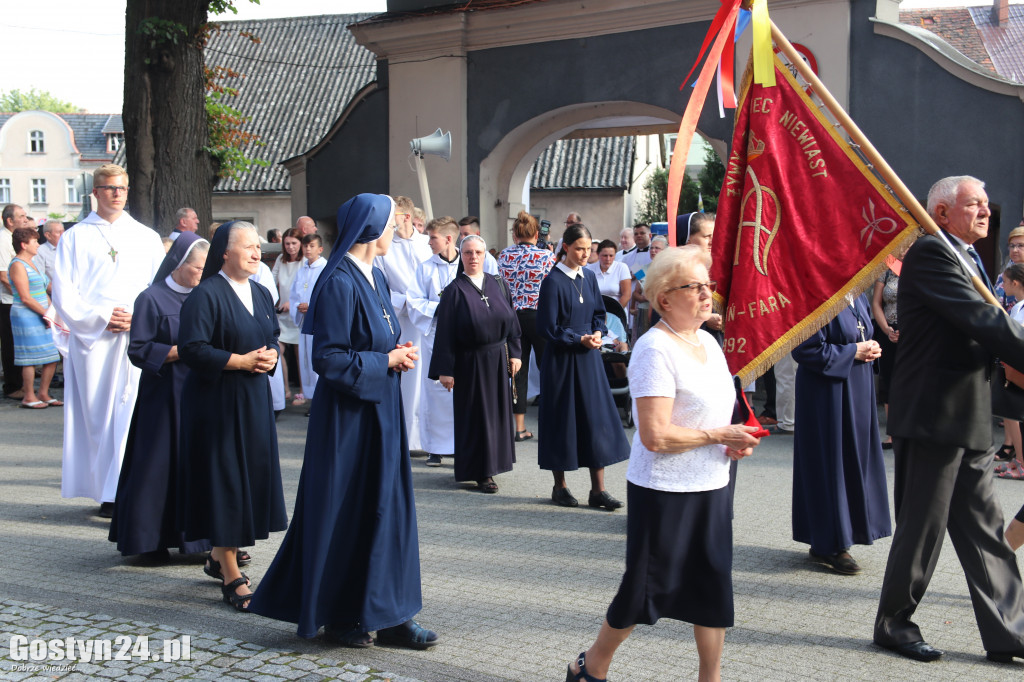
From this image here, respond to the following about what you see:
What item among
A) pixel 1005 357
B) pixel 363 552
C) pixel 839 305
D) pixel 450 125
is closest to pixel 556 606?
pixel 363 552

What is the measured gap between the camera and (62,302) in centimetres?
718

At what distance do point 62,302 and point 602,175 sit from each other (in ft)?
99.7

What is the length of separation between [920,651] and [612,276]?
29.1ft

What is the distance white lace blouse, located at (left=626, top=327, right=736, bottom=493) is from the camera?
3.65 m

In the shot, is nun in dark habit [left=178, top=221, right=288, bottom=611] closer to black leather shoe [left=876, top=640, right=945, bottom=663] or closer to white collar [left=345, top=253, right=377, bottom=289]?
white collar [left=345, top=253, right=377, bottom=289]

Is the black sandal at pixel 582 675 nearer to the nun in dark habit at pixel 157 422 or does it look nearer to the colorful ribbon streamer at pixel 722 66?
the colorful ribbon streamer at pixel 722 66

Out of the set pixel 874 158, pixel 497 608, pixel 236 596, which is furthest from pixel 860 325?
pixel 236 596

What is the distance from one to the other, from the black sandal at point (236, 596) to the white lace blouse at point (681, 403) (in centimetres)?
236

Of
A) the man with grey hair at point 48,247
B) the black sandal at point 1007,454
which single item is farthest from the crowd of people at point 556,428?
the man with grey hair at point 48,247

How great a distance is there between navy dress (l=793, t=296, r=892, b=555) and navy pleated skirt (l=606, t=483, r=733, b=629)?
2.24 meters

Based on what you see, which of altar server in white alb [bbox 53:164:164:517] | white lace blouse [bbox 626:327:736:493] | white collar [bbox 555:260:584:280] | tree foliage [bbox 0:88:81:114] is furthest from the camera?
tree foliage [bbox 0:88:81:114]

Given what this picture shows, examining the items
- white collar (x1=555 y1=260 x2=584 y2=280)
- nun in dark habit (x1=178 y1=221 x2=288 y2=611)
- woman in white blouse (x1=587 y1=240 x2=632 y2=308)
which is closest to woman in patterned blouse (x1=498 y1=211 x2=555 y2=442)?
woman in white blouse (x1=587 y1=240 x2=632 y2=308)

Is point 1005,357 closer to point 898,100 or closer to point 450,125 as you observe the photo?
point 898,100

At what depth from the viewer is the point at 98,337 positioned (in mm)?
7195
